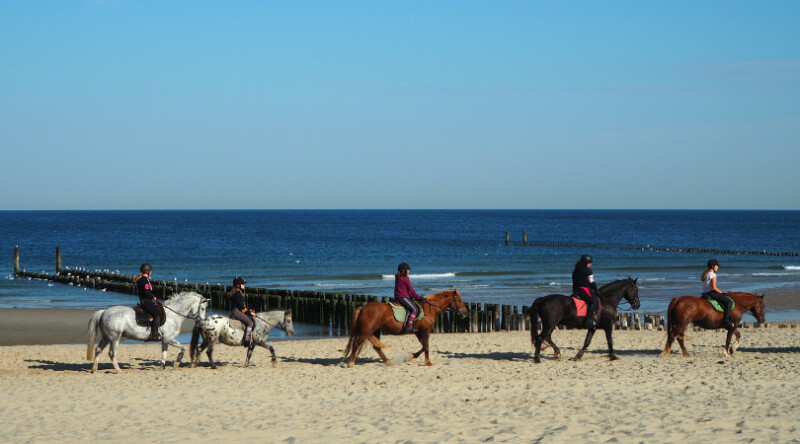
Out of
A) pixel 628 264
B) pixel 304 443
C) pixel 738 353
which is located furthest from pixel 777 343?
pixel 628 264

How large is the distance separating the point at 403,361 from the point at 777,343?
9765mm

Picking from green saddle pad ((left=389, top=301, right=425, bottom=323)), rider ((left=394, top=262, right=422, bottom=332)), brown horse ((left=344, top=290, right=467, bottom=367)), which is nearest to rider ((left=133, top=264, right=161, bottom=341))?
brown horse ((left=344, top=290, right=467, bottom=367))

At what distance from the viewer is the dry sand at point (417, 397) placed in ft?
34.6

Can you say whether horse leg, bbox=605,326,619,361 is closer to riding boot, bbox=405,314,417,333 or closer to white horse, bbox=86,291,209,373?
riding boot, bbox=405,314,417,333

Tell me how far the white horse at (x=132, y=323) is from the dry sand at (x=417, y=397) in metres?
0.66

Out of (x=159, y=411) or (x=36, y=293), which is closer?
(x=159, y=411)

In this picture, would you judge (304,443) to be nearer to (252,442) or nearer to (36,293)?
(252,442)

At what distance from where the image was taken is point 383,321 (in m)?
16.9

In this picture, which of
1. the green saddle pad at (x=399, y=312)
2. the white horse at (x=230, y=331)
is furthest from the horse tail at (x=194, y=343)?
the green saddle pad at (x=399, y=312)

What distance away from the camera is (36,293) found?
42.9 meters

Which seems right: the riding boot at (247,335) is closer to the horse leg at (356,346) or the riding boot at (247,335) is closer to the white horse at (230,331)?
the white horse at (230,331)

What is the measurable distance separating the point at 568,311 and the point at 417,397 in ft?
16.6

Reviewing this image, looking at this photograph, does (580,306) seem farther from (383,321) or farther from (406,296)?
(383,321)

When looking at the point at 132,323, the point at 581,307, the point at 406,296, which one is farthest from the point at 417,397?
the point at 132,323
